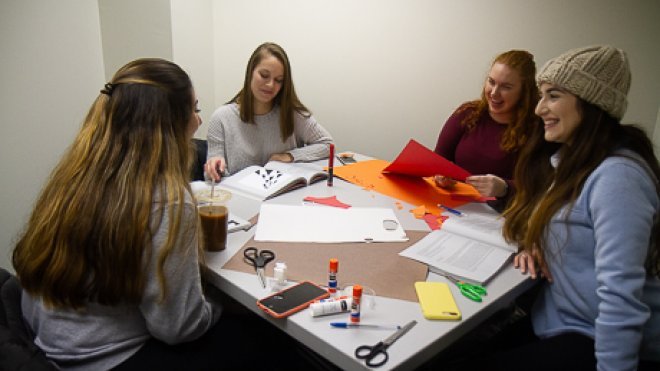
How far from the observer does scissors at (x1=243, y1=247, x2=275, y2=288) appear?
1.18 m

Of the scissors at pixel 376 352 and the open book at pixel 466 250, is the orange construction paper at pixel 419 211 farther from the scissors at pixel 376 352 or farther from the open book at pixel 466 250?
the scissors at pixel 376 352

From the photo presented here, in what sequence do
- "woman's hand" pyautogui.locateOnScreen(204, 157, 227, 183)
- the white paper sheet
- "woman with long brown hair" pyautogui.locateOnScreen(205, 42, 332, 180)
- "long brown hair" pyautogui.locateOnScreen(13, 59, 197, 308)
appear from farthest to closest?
"woman with long brown hair" pyautogui.locateOnScreen(205, 42, 332, 180) < "woman's hand" pyautogui.locateOnScreen(204, 157, 227, 183) < the white paper sheet < "long brown hair" pyautogui.locateOnScreen(13, 59, 197, 308)

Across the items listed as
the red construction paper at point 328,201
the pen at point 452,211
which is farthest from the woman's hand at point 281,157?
the pen at point 452,211

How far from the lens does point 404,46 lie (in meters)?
2.97

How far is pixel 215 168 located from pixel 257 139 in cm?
40

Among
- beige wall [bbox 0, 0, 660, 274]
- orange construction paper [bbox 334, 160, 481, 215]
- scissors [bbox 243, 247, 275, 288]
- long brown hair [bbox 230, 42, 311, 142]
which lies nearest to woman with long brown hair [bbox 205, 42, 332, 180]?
long brown hair [bbox 230, 42, 311, 142]

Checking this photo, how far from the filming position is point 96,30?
7.66 ft

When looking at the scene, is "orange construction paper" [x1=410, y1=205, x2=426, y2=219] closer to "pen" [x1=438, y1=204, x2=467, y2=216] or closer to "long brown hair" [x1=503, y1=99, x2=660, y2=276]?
"pen" [x1=438, y1=204, x2=467, y2=216]

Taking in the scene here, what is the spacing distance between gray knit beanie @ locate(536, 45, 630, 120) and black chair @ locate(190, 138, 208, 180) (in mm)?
1559

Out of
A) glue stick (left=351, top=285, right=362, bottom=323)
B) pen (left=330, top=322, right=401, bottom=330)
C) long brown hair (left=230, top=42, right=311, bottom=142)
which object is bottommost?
pen (left=330, top=322, right=401, bottom=330)

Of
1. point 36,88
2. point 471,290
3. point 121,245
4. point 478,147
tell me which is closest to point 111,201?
point 121,245

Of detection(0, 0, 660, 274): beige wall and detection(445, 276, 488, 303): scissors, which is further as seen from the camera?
detection(0, 0, 660, 274): beige wall

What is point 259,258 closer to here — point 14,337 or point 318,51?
point 14,337

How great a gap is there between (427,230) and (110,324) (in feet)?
3.29
